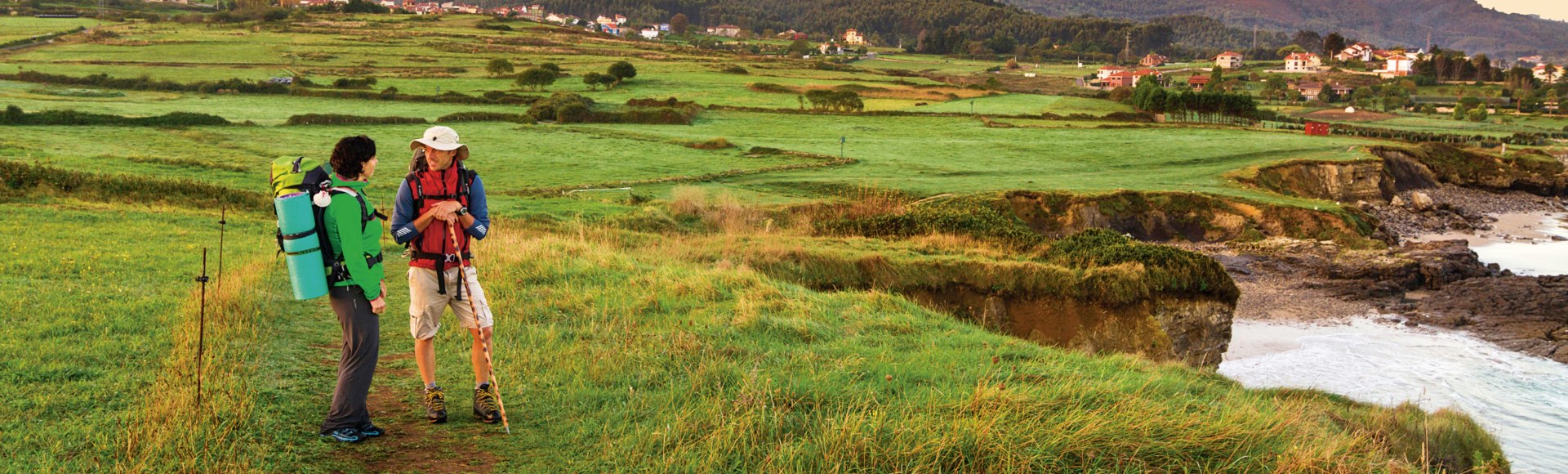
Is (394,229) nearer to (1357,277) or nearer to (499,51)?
(1357,277)

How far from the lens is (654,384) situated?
9.09 m

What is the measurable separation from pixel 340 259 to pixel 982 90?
104250 millimetres

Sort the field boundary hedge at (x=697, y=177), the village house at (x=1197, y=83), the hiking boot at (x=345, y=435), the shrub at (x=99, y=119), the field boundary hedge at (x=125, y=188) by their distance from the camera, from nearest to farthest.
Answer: the hiking boot at (x=345, y=435)
the field boundary hedge at (x=125, y=188)
the field boundary hedge at (x=697, y=177)
the shrub at (x=99, y=119)
the village house at (x=1197, y=83)

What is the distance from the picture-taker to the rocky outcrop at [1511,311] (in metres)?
26.9

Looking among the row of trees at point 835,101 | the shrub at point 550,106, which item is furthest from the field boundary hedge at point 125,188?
the row of trees at point 835,101

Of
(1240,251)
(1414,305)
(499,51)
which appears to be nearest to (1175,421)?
(1414,305)

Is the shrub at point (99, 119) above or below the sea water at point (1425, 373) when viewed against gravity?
above

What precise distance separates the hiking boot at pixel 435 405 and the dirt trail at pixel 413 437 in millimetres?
57

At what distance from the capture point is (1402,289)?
107ft

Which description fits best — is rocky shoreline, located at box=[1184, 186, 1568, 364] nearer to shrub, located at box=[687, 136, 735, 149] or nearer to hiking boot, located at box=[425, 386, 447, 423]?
shrub, located at box=[687, 136, 735, 149]

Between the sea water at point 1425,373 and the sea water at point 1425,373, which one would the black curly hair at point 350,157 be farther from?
the sea water at point 1425,373

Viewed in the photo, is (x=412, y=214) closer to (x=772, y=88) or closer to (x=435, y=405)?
(x=435, y=405)

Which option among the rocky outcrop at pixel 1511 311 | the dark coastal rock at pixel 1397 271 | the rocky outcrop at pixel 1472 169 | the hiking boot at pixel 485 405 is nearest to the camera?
the hiking boot at pixel 485 405

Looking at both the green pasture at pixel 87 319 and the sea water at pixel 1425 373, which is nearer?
the green pasture at pixel 87 319
